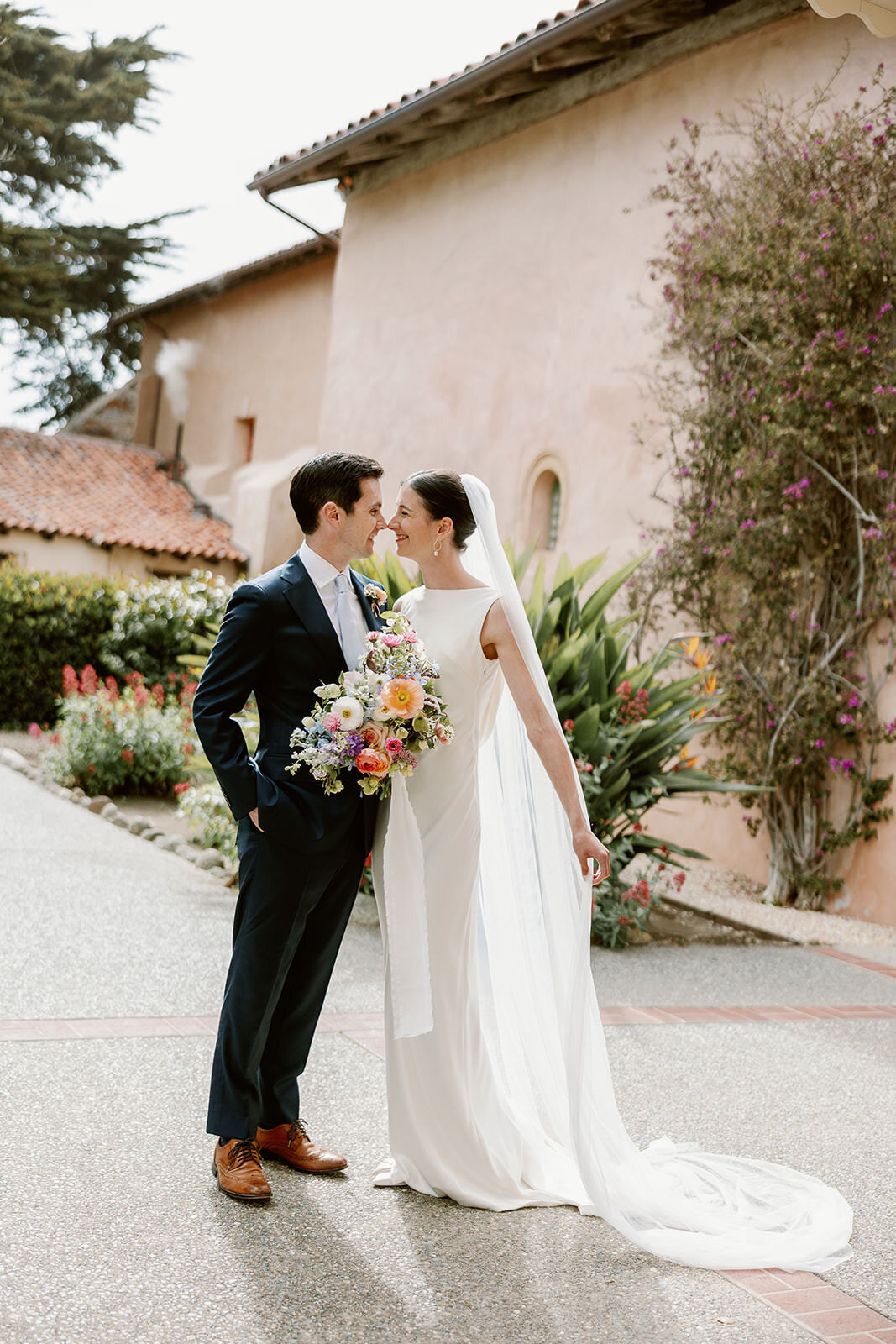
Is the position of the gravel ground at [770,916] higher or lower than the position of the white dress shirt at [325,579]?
lower

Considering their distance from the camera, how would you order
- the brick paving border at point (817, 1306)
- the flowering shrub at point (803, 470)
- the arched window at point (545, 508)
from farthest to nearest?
1. the arched window at point (545, 508)
2. the flowering shrub at point (803, 470)
3. the brick paving border at point (817, 1306)

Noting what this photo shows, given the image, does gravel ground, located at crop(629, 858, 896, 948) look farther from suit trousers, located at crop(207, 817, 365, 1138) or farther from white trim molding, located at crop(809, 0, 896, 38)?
white trim molding, located at crop(809, 0, 896, 38)

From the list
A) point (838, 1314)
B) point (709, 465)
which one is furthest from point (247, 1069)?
point (709, 465)

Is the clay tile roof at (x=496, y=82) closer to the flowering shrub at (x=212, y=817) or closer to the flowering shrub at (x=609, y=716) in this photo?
the flowering shrub at (x=609, y=716)

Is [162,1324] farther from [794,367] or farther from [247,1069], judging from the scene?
[794,367]

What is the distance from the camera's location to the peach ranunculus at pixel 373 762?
3344 millimetres

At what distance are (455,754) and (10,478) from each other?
20207 mm

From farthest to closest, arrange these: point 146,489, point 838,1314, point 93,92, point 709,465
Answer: point 93,92 < point 146,489 < point 709,465 < point 838,1314

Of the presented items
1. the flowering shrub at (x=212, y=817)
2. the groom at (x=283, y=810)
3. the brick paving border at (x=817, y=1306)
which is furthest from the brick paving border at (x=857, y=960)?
the groom at (x=283, y=810)

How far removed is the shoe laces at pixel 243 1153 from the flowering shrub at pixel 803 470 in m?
6.20

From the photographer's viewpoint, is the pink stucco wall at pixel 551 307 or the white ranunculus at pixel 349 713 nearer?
the white ranunculus at pixel 349 713

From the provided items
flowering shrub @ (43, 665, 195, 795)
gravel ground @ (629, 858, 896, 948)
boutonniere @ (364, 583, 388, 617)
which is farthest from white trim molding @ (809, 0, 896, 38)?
flowering shrub @ (43, 665, 195, 795)

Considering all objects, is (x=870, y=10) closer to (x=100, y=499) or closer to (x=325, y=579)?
(x=325, y=579)

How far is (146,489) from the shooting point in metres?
23.5
